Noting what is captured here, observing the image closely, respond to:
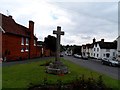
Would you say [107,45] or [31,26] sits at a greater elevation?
[31,26]

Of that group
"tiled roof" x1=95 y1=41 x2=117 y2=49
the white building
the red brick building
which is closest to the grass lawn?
the red brick building

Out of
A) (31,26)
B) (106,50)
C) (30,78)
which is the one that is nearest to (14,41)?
(31,26)

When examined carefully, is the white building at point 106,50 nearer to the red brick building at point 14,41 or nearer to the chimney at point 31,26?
the red brick building at point 14,41

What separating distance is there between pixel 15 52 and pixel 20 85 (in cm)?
3213

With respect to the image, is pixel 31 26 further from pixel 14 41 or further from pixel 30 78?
pixel 30 78

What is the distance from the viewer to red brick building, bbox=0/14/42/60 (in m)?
39.4

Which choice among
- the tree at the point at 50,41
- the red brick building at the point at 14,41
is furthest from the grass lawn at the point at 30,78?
the tree at the point at 50,41

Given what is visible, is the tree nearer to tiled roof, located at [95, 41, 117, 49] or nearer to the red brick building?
tiled roof, located at [95, 41, 117, 49]

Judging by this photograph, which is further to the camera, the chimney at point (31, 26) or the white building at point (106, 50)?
the white building at point (106, 50)

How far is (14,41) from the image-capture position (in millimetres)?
43344

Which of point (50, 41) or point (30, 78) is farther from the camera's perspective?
point (50, 41)

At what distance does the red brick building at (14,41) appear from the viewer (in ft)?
129

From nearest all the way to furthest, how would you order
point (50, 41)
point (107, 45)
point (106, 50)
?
point (50, 41) → point (106, 50) → point (107, 45)

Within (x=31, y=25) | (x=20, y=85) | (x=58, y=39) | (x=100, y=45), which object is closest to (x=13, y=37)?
(x=31, y=25)
